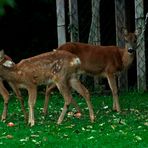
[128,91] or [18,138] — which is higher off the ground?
[18,138]

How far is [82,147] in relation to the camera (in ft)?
21.5

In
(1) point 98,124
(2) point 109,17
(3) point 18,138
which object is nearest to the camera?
(3) point 18,138

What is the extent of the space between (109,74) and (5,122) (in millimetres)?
2775

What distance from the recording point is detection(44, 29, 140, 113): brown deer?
36.7 feet

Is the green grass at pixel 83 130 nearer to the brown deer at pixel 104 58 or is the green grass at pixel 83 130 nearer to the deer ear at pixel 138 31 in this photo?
the brown deer at pixel 104 58

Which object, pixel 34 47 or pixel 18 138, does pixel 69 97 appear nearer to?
pixel 18 138

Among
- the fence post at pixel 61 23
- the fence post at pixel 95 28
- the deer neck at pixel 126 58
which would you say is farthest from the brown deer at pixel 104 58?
the fence post at pixel 95 28

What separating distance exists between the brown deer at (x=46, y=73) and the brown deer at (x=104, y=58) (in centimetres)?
209

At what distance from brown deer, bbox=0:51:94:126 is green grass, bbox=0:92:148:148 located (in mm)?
391

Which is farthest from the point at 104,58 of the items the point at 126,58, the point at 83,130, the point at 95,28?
the point at 83,130

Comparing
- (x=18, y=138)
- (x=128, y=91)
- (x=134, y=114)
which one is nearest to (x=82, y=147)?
(x=18, y=138)

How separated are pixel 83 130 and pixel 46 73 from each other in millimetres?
1335

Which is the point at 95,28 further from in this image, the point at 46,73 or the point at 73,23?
the point at 46,73

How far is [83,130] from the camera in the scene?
787 centimetres
